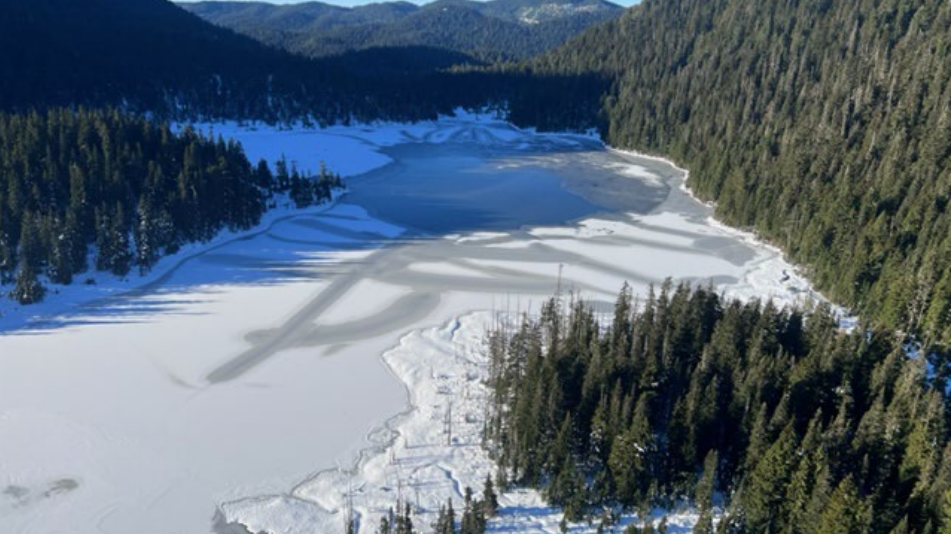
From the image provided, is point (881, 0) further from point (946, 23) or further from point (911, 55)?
point (911, 55)

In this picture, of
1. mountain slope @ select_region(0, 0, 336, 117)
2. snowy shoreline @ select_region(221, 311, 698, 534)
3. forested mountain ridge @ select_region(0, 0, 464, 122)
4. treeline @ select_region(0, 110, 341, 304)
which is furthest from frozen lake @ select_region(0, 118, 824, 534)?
mountain slope @ select_region(0, 0, 336, 117)

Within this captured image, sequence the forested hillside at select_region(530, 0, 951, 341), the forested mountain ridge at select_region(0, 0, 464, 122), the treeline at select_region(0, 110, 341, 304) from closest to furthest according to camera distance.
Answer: the forested hillside at select_region(530, 0, 951, 341) → the treeline at select_region(0, 110, 341, 304) → the forested mountain ridge at select_region(0, 0, 464, 122)

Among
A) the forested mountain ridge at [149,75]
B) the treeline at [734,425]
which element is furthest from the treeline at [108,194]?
the forested mountain ridge at [149,75]

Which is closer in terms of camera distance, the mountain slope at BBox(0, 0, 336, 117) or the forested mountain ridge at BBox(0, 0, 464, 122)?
the mountain slope at BBox(0, 0, 336, 117)

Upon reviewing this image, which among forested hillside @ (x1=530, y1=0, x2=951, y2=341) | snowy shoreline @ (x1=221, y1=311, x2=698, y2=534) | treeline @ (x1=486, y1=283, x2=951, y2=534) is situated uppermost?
forested hillside @ (x1=530, y1=0, x2=951, y2=341)

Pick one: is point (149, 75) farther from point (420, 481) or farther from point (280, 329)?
point (420, 481)

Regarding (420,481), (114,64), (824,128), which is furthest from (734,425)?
(114,64)

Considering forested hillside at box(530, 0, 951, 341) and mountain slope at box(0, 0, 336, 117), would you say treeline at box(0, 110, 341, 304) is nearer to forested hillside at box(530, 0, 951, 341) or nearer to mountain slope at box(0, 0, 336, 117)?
forested hillside at box(530, 0, 951, 341)

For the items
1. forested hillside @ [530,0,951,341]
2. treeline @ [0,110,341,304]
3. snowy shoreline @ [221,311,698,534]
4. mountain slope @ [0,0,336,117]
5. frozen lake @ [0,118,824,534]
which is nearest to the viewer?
snowy shoreline @ [221,311,698,534]
